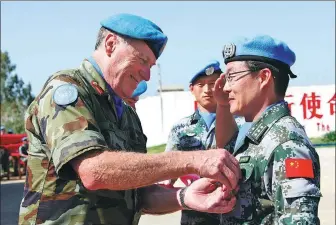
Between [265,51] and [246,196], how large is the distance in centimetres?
60

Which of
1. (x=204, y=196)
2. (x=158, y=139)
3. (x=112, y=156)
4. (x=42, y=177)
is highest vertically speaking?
(x=112, y=156)

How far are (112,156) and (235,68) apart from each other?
0.73 meters

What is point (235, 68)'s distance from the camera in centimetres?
243

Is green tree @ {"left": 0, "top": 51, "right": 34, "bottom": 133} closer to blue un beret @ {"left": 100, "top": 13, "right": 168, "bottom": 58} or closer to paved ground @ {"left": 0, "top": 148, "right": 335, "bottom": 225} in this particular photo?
paved ground @ {"left": 0, "top": 148, "right": 335, "bottom": 225}

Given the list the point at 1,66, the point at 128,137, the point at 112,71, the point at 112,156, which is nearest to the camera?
the point at 112,156

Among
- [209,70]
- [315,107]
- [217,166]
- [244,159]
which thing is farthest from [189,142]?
[315,107]

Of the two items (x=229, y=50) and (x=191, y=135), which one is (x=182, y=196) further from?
(x=191, y=135)

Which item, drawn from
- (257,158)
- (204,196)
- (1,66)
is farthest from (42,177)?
(1,66)

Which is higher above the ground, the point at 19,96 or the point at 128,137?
the point at 128,137

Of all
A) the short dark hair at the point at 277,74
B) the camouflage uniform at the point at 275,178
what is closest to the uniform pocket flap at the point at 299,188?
the camouflage uniform at the point at 275,178

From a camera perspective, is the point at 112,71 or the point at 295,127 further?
the point at 112,71

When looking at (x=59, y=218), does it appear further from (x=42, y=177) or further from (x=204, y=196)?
(x=204, y=196)

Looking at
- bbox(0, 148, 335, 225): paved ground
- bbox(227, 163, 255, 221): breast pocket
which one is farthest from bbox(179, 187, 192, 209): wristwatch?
bbox(0, 148, 335, 225): paved ground

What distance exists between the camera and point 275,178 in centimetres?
213
